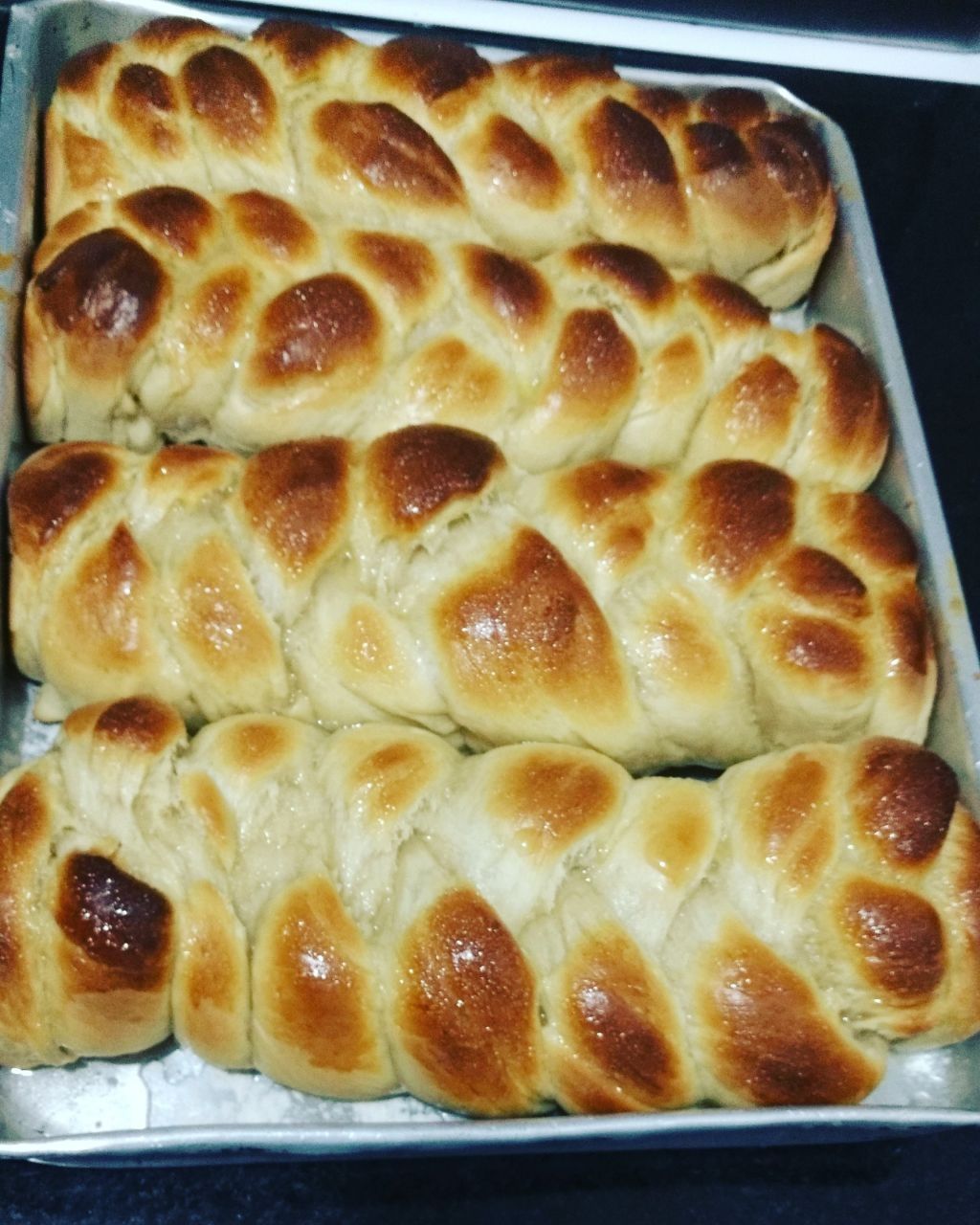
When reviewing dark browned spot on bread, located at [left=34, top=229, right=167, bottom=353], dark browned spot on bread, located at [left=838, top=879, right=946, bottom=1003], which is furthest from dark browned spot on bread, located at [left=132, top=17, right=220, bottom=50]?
dark browned spot on bread, located at [left=838, top=879, right=946, bottom=1003]

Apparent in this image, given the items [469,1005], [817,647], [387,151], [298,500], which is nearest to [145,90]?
[387,151]

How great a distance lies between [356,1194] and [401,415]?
3.25 feet

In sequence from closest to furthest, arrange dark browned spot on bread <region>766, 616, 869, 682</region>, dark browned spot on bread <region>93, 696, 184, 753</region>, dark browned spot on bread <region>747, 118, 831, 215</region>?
dark browned spot on bread <region>93, 696, 184, 753</region> → dark browned spot on bread <region>766, 616, 869, 682</region> → dark browned spot on bread <region>747, 118, 831, 215</region>

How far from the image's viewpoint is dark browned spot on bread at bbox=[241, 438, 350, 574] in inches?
54.6

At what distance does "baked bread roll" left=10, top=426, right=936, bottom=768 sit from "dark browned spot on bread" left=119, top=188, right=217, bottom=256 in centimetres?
32

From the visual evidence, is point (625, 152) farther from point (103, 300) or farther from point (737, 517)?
point (103, 300)

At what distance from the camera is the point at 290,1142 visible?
1092 millimetres

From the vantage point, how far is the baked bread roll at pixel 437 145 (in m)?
1.69

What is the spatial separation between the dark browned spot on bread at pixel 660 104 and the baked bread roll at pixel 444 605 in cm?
76

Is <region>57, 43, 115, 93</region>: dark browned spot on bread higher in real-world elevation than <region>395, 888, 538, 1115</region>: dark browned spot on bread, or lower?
higher

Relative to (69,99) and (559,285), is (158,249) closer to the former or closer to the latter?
(69,99)

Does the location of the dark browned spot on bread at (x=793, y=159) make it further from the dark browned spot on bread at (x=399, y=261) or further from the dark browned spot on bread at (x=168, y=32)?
the dark browned spot on bread at (x=168, y=32)

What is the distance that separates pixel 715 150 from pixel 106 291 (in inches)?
38.5

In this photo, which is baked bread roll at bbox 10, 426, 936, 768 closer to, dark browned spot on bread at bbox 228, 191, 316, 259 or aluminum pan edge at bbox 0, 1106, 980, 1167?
dark browned spot on bread at bbox 228, 191, 316, 259
